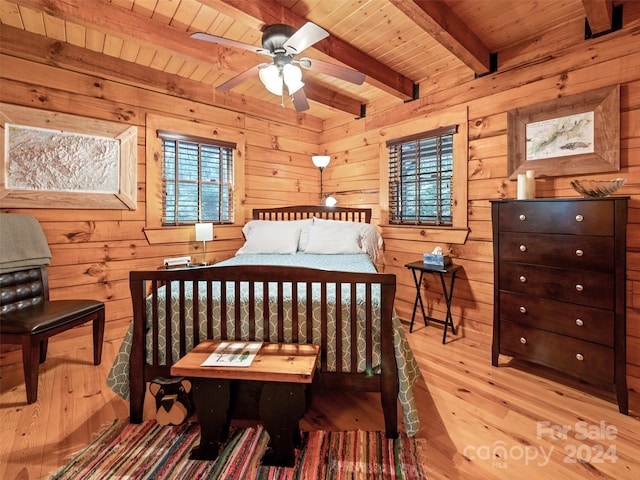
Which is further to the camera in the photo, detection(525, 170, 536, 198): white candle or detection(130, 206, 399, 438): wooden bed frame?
detection(525, 170, 536, 198): white candle

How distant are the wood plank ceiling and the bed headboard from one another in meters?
1.32

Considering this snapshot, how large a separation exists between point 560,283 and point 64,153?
12.5ft

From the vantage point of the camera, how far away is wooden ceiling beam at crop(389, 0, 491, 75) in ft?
6.27

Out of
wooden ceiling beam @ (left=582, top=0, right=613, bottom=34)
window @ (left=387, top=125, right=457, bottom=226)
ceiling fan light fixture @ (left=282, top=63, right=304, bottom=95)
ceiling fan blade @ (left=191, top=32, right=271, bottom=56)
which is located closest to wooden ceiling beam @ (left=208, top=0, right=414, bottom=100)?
ceiling fan blade @ (left=191, top=32, right=271, bottom=56)

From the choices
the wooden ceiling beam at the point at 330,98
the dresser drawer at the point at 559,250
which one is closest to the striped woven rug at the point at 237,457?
the dresser drawer at the point at 559,250

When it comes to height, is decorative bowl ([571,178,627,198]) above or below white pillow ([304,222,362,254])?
above

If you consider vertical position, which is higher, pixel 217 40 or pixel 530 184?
pixel 217 40

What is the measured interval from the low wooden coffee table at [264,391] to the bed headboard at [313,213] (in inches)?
91.4

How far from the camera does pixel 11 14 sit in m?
2.29

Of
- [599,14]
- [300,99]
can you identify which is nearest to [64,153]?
[300,99]

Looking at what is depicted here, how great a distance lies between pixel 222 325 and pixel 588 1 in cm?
278

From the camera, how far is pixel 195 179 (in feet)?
11.4

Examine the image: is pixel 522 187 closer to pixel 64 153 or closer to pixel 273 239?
pixel 273 239

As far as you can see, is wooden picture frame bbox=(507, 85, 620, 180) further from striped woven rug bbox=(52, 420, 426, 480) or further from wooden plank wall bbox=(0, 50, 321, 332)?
wooden plank wall bbox=(0, 50, 321, 332)
